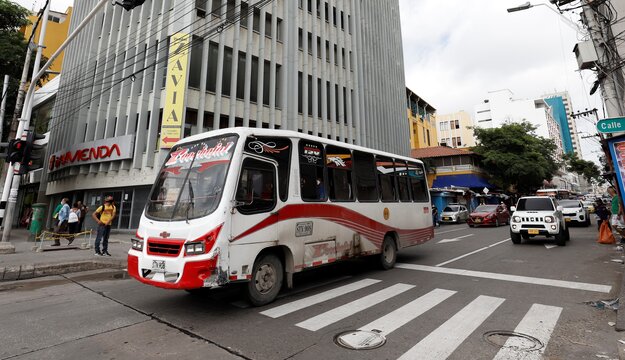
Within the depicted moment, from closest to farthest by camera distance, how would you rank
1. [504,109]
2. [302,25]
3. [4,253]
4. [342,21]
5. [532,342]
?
[532,342] < [4,253] < [302,25] < [342,21] < [504,109]

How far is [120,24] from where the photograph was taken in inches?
818

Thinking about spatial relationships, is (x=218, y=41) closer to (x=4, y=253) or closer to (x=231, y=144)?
(x=4, y=253)

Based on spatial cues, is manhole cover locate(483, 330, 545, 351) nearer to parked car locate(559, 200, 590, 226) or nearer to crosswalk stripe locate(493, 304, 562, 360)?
crosswalk stripe locate(493, 304, 562, 360)

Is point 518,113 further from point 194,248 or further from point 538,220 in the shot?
point 194,248

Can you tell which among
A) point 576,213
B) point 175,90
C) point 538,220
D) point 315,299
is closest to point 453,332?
point 315,299

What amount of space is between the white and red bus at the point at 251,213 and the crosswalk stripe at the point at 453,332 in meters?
2.74

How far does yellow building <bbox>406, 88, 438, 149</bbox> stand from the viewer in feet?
157

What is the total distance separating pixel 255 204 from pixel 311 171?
1.73 m

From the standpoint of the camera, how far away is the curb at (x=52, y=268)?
800cm

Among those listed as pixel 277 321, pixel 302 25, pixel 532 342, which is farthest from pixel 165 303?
pixel 302 25

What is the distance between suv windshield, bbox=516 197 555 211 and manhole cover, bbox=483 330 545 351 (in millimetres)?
10581

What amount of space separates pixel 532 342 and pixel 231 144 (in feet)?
17.5

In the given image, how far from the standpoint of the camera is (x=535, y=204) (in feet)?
42.1

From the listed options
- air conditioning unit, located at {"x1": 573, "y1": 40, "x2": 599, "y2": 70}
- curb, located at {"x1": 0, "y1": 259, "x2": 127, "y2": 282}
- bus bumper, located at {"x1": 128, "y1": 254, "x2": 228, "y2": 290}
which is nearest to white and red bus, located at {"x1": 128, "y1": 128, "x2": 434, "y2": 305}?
bus bumper, located at {"x1": 128, "y1": 254, "x2": 228, "y2": 290}
